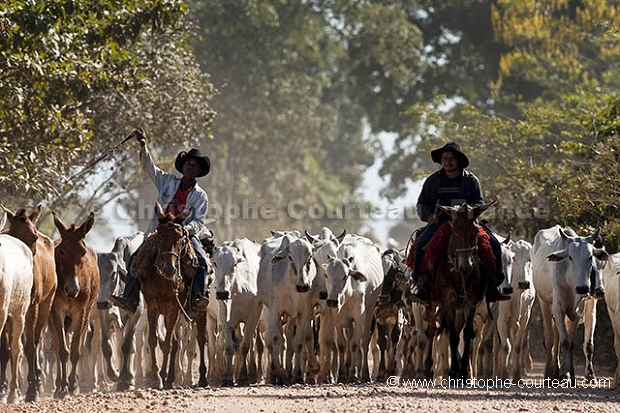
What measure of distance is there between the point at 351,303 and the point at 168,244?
4.17 metres

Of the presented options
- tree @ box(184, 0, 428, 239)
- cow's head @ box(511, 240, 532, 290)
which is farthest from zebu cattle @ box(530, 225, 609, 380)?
tree @ box(184, 0, 428, 239)

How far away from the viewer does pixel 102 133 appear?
25328mm

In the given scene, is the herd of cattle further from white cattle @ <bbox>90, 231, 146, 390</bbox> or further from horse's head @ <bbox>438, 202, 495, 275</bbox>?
horse's head @ <bbox>438, 202, 495, 275</bbox>

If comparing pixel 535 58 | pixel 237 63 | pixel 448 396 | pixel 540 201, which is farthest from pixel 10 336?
pixel 237 63

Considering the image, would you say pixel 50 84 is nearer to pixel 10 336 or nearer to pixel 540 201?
pixel 10 336

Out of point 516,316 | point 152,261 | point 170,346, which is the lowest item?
point 170,346

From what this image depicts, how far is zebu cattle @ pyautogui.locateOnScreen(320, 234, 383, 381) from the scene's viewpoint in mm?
16562

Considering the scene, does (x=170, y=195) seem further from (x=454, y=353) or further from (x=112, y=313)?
(x=112, y=313)

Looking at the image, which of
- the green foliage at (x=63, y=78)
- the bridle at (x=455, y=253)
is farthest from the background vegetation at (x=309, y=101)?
the bridle at (x=455, y=253)

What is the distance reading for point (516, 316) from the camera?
61.6ft

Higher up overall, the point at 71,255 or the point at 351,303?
the point at 71,255

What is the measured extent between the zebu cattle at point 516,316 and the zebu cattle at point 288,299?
3.30 metres

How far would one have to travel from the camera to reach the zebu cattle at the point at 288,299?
52.7 feet

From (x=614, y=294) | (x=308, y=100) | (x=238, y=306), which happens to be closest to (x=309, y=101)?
(x=308, y=100)
